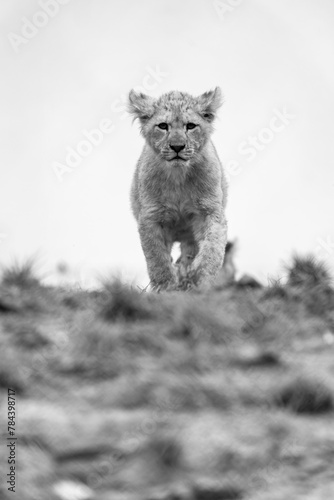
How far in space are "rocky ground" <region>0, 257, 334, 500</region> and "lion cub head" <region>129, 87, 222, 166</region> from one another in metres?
4.16

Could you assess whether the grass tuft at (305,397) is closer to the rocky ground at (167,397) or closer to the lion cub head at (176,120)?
the rocky ground at (167,397)

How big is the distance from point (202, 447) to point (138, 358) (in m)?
1.22

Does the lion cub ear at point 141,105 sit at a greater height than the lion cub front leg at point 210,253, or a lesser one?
greater

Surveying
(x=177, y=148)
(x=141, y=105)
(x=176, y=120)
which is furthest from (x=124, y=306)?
(x=141, y=105)

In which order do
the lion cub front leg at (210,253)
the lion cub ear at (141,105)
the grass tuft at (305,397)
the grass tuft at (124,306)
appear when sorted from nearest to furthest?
1. the grass tuft at (305,397)
2. the grass tuft at (124,306)
3. the lion cub front leg at (210,253)
4. the lion cub ear at (141,105)

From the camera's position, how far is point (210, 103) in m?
12.8

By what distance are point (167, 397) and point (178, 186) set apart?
21.2 feet

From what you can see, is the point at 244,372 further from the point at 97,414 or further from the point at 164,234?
the point at 164,234

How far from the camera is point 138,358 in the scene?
6.77 meters

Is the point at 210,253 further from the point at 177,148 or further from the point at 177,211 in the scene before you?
the point at 177,148

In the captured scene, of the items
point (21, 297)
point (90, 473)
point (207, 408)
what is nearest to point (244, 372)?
point (207, 408)

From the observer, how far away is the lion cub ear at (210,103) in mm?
12680

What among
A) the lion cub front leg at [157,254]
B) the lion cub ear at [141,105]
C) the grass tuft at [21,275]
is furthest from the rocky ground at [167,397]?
the lion cub ear at [141,105]

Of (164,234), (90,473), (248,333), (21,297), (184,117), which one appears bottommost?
(90,473)
